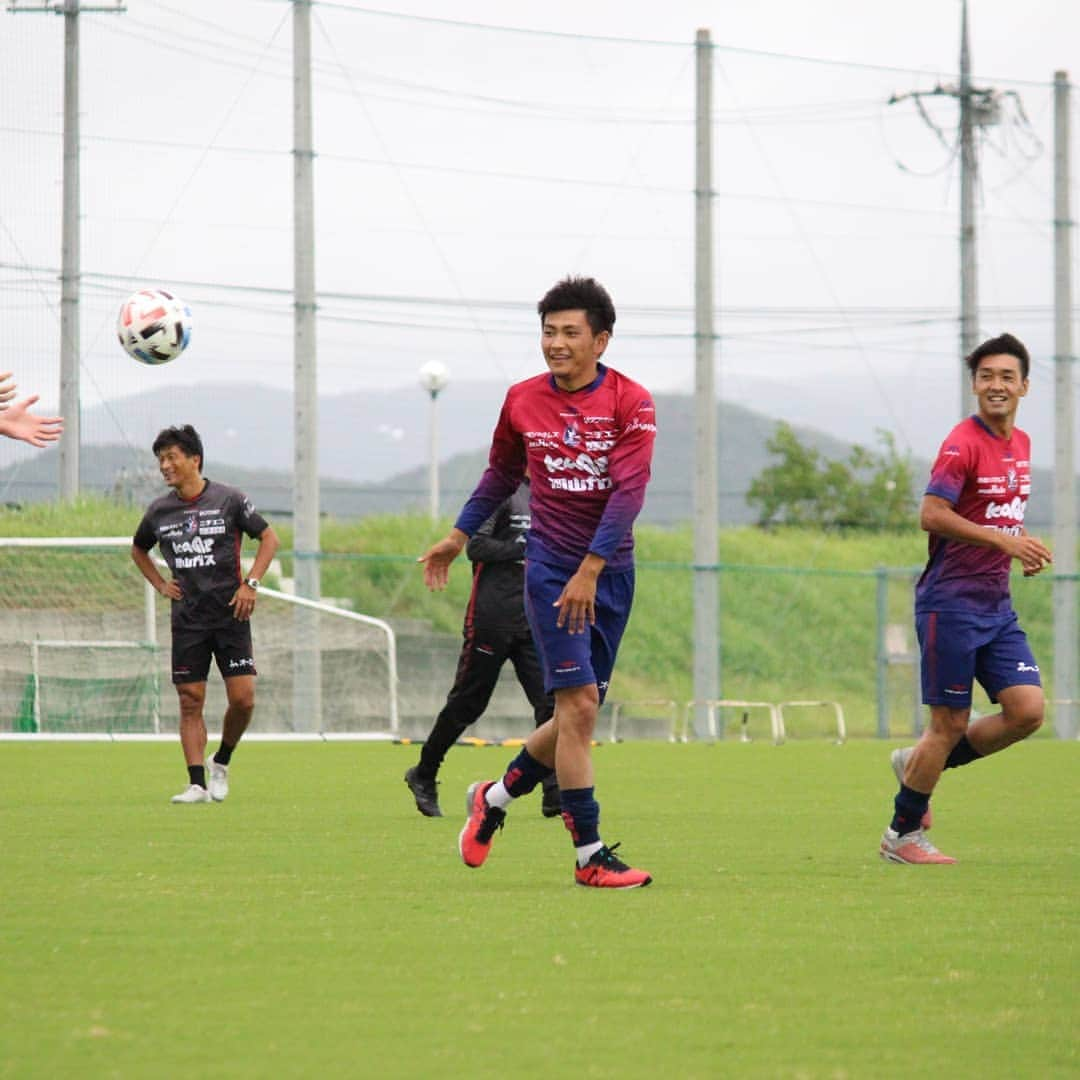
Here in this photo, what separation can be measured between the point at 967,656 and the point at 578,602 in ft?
6.01

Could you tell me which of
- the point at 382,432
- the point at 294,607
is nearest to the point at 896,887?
the point at 294,607

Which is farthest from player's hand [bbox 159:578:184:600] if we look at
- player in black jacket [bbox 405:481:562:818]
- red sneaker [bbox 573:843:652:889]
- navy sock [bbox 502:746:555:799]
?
red sneaker [bbox 573:843:652:889]

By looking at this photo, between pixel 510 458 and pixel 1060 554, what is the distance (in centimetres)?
2277

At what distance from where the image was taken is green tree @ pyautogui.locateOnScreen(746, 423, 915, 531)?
46750 mm

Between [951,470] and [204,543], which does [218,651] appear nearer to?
[204,543]

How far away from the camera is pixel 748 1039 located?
15.1ft

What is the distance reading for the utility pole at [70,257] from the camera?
79.3ft

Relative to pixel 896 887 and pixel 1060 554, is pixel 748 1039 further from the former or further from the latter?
pixel 1060 554

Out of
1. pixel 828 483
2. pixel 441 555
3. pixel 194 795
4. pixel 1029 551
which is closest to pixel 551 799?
pixel 194 795

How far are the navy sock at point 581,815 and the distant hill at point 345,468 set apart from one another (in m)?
17.3

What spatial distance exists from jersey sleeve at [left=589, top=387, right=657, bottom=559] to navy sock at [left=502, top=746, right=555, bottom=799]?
1.00 meters

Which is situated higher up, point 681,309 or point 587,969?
point 681,309

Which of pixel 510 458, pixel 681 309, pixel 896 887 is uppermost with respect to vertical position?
pixel 681 309

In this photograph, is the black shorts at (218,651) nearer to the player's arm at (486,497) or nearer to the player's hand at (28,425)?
the player's arm at (486,497)
